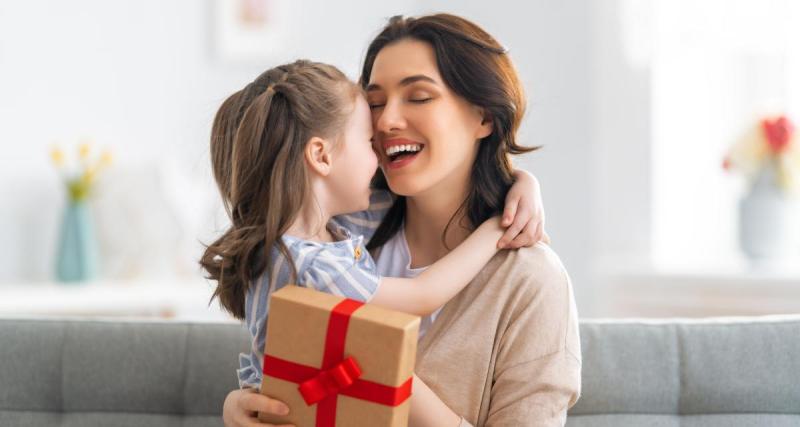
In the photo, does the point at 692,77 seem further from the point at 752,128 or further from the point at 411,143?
the point at 411,143

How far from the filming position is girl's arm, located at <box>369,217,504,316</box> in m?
1.48

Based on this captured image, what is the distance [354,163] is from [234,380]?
0.56 metres

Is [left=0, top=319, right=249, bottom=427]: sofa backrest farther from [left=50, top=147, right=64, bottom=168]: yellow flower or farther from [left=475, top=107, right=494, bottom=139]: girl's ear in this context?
[left=50, top=147, right=64, bottom=168]: yellow flower

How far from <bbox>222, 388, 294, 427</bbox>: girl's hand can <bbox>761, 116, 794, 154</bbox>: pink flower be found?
2.62 m

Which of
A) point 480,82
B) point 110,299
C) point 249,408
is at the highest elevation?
point 480,82

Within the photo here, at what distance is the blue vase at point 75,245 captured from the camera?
3.72m

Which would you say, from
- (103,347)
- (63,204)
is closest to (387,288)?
(103,347)

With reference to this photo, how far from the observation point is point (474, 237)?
1625 mm

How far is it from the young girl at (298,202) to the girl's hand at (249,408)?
0.08 meters

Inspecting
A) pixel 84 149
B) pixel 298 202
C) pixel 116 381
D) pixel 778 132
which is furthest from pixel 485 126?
pixel 84 149

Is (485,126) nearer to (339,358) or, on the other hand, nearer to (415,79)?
(415,79)

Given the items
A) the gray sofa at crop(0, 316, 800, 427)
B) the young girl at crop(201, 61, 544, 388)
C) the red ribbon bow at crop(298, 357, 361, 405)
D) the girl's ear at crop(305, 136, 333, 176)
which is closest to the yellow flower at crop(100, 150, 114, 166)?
the gray sofa at crop(0, 316, 800, 427)

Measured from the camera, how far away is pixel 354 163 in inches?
62.9

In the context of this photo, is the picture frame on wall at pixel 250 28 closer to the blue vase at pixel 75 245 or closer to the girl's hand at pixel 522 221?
the blue vase at pixel 75 245
